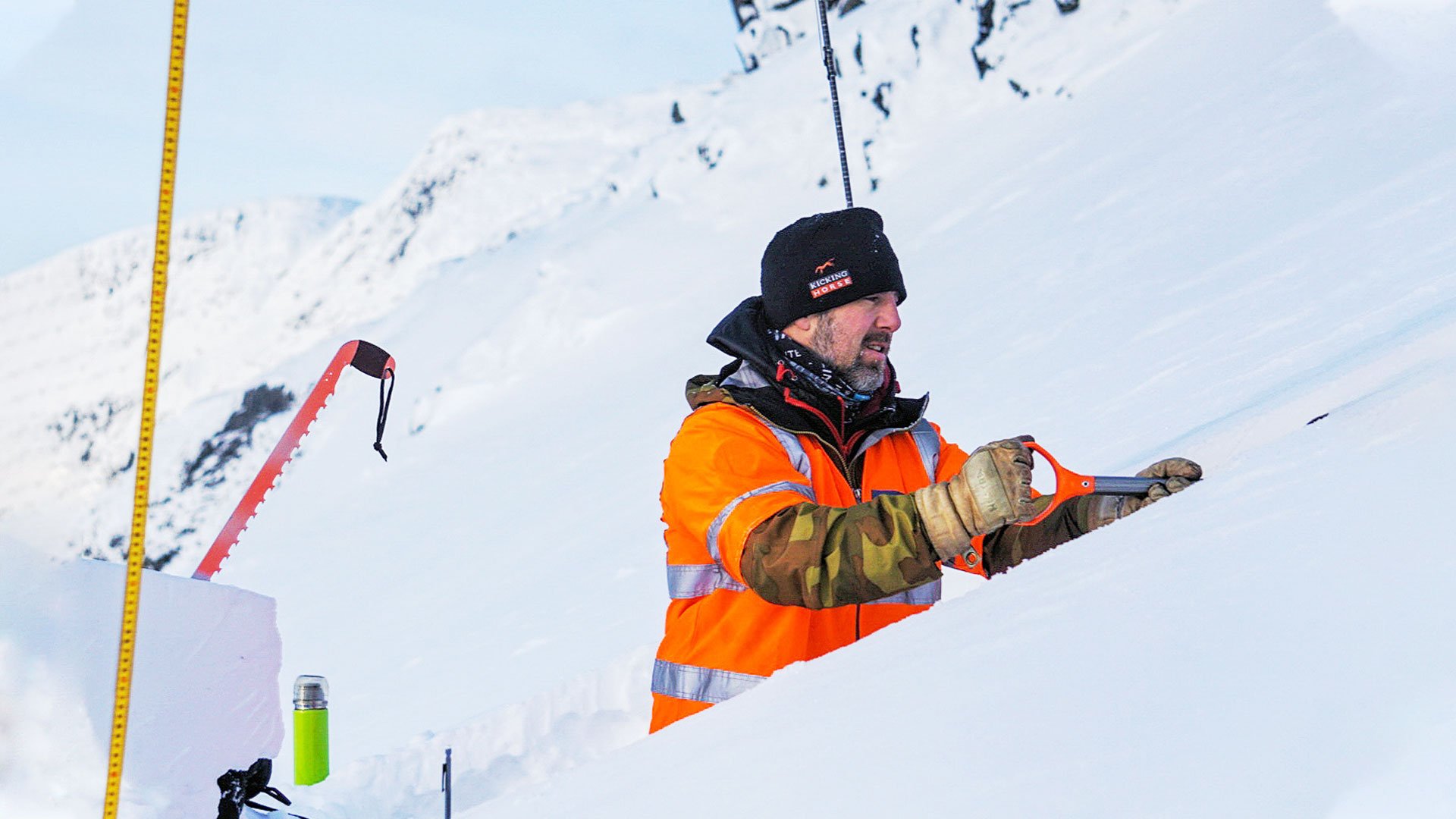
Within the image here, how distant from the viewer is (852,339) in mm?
2453

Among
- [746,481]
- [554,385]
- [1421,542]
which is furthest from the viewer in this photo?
[554,385]

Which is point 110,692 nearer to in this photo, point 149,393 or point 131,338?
point 149,393

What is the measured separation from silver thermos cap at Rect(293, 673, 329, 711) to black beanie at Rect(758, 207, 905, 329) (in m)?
1.16

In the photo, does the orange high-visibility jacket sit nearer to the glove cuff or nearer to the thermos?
the glove cuff

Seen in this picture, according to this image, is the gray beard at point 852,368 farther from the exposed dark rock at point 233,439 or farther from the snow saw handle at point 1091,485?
the exposed dark rock at point 233,439

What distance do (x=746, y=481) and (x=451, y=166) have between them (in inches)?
1659

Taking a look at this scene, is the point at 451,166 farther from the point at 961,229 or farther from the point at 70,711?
the point at 70,711

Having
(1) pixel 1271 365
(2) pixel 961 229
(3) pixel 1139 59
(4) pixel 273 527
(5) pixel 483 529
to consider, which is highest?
(3) pixel 1139 59

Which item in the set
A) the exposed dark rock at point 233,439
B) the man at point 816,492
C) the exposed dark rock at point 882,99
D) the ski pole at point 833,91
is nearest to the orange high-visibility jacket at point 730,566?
the man at point 816,492

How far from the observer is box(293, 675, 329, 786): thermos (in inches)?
100

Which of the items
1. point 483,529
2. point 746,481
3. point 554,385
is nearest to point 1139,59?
point 554,385

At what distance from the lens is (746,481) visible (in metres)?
2.19

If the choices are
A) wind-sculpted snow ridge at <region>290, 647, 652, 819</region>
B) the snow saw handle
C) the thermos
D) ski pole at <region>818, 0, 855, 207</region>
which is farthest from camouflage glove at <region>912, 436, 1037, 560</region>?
wind-sculpted snow ridge at <region>290, 647, 652, 819</region>

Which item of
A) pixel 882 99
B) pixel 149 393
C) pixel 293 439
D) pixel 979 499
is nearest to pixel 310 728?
pixel 293 439
